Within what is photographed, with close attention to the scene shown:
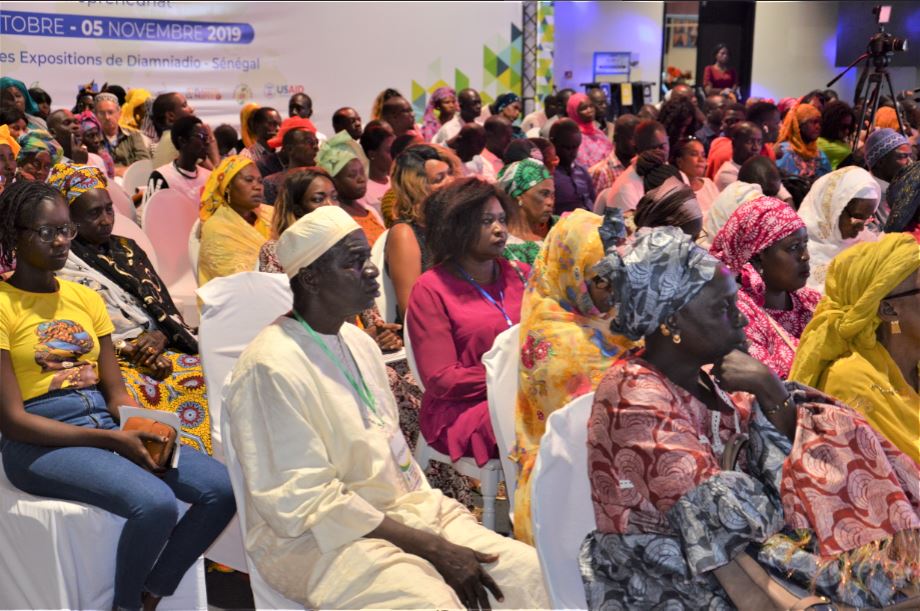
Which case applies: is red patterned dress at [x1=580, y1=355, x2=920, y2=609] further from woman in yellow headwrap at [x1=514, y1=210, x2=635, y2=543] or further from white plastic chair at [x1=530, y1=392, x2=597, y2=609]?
woman in yellow headwrap at [x1=514, y1=210, x2=635, y2=543]

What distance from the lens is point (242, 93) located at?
39.6ft

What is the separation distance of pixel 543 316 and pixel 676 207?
1.21 metres

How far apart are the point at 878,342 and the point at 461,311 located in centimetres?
136

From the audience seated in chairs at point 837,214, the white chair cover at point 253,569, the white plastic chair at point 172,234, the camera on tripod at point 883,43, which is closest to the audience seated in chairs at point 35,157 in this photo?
the white plastic chair at point 172,234

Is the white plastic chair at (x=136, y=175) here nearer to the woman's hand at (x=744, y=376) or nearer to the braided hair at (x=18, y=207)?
the braided hair at (x=18, y=207)

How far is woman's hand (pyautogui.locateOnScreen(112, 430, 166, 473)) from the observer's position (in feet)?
9.62

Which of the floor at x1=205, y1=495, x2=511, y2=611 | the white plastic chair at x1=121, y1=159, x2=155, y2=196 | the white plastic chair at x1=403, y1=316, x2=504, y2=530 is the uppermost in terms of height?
the white plastic chair at x1=121, y1=159, x2=155, y2=196

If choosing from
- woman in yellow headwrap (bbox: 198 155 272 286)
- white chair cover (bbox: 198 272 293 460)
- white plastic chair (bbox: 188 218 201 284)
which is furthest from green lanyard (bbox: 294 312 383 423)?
white plastic chair (bbox: 188 218 201 284)

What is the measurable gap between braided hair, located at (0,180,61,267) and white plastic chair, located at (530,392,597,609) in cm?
175

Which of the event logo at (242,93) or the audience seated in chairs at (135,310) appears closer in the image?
the audience seated in chairs at (135,310)

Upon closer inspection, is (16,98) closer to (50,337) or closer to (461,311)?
(50,337)

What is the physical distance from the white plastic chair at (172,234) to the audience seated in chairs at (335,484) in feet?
10.4

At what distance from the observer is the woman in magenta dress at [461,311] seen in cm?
345

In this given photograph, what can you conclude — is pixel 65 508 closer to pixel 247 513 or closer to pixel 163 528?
pixel 163 528
